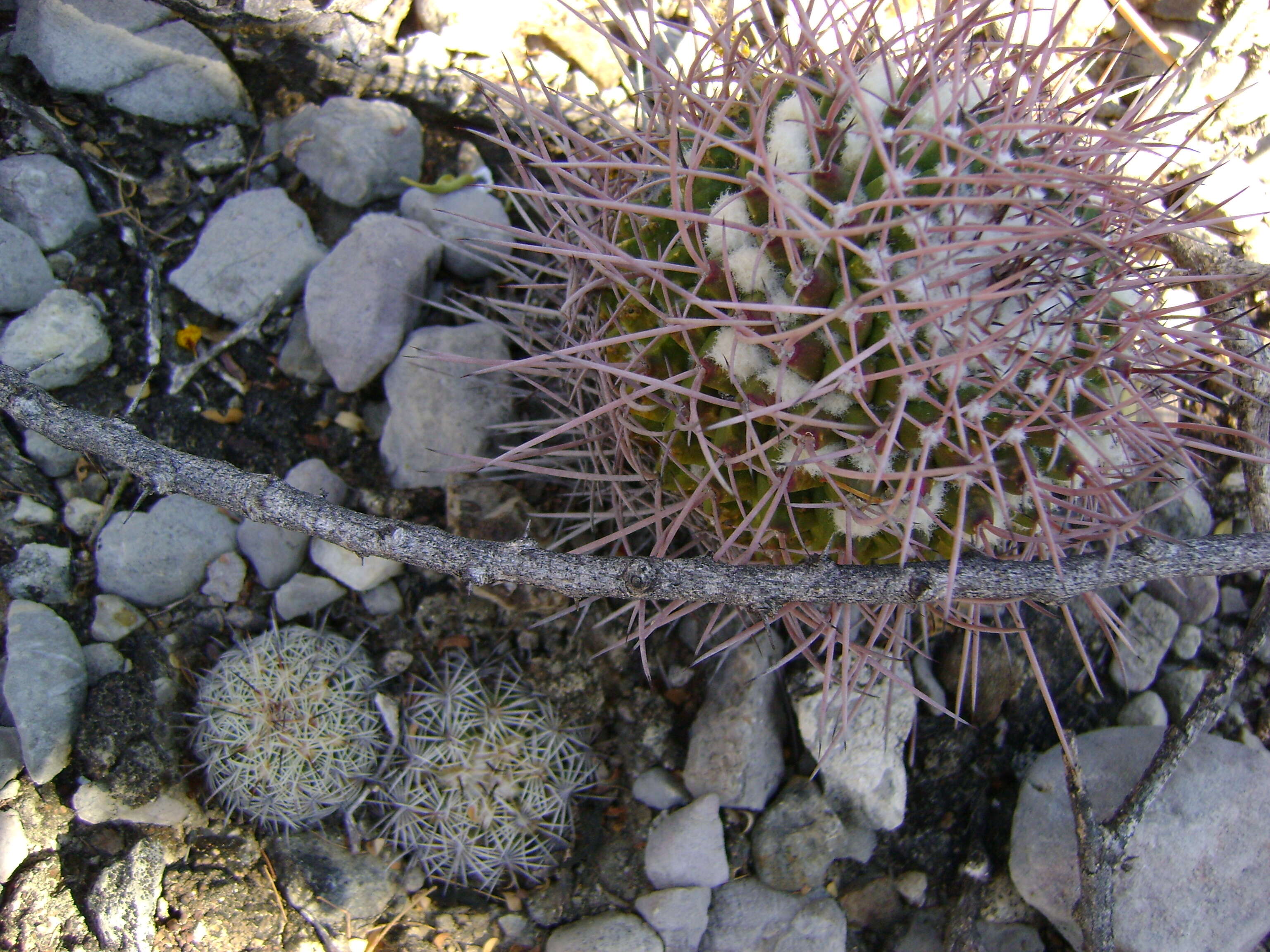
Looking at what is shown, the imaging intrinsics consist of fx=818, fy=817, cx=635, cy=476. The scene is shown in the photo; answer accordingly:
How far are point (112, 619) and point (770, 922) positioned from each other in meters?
1.49

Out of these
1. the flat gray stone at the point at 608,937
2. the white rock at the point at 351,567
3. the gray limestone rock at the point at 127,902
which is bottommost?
the gray limestone rock at the point at 127,902

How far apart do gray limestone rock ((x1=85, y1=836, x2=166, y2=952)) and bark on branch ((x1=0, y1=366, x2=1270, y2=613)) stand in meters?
0.76

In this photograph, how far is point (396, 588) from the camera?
181 cm

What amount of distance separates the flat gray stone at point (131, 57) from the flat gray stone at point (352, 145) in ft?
0.58

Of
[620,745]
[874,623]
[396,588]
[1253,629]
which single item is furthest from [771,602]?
[1253,629]

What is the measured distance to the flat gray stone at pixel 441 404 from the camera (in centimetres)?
177

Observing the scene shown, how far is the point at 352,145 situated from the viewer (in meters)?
1.90

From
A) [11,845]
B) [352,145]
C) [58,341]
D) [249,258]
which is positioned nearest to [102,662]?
[11,845]

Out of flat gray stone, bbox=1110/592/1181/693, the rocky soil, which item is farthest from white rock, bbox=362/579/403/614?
flat gray stone, bbox=1110/592/1181/693

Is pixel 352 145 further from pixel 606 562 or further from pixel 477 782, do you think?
pixel 477 782

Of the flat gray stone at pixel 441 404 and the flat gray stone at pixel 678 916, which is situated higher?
the flat gray stone at pixel 441 404

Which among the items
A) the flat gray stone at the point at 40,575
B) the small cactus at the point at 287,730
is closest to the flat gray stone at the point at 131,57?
the flat gray stone at the point at 40,575

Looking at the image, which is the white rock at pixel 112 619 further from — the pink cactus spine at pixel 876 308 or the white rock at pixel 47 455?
the pink cactus spine at pixel 876 308

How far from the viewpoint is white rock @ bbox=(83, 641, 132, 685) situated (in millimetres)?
1626
